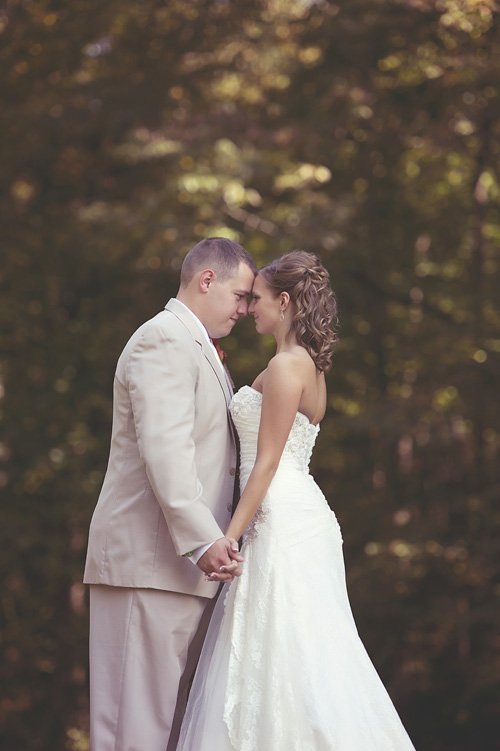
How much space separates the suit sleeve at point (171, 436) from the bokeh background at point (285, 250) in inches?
204

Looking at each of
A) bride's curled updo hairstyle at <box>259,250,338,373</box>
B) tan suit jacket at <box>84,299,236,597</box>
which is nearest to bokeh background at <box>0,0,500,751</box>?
bride's curled updo hairstyle at <box>259,250,338,373</box>

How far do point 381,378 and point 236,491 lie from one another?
6.39 m

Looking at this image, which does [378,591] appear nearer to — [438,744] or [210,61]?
[438,744]

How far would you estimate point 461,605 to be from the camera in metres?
8.55

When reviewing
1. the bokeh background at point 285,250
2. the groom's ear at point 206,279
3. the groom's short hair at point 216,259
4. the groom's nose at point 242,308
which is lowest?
the bokeh background at point 285,250

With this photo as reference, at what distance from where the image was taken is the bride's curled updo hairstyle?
11.7 ft

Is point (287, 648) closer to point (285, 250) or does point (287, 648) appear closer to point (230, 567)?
point (230, 567)

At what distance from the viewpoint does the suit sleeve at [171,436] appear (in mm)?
3188

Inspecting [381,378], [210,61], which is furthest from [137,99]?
[381,378]

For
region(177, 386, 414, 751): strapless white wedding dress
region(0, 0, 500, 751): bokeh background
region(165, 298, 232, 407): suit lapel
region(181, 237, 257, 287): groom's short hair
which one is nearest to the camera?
region(177, 386, 414, 751): strapless white wedding dress

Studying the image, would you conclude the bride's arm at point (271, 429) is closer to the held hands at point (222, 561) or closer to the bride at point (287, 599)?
the bride at point (287, 599)

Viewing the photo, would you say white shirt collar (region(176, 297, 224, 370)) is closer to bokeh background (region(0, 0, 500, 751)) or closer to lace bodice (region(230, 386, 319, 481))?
lace bodice (region(230, 386, 319, 481))

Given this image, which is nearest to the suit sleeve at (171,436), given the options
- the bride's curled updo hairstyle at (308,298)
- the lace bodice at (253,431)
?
the lace bodice at (253,431)

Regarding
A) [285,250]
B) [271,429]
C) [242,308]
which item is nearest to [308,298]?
[242,308]
